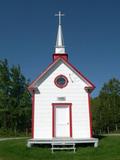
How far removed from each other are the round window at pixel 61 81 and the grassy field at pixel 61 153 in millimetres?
4926

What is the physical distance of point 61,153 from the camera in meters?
19.2

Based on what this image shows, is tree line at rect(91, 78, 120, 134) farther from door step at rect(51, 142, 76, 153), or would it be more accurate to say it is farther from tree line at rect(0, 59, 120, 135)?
door step at rect(51, 142, 76, 153)

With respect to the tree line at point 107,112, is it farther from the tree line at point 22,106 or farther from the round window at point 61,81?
the round window at point 61,81

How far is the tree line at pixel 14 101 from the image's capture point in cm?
4997

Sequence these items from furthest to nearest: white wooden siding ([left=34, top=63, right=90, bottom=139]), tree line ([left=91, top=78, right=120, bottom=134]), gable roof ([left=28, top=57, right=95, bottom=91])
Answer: tree line ([left=91, top=78, right=120, bottom=134])
gable roof ([left=28, top=57, right=95, bottom=91])
white wooden siding ([left=34, top=63, right=90, bottom=139])

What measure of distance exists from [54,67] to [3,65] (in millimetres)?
31504

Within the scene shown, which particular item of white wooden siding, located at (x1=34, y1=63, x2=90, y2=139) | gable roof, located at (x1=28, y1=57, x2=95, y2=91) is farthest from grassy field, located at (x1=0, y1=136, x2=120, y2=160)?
gable roof, located at (x1=28, y1=57, x2=95, y2=91)

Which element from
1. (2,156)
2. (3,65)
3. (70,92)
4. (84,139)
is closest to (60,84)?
(70,92)

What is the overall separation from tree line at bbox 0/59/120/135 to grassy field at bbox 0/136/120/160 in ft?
91.2

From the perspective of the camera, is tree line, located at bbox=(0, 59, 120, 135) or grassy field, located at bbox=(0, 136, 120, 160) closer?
grassy field, located at bbox=(0, 136, 120, 160)

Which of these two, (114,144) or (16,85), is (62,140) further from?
(16,85)

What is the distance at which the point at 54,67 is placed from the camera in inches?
941

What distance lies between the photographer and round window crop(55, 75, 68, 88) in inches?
922

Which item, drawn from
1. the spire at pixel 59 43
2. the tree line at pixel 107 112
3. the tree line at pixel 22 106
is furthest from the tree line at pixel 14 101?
the spire at pixel 59 43
